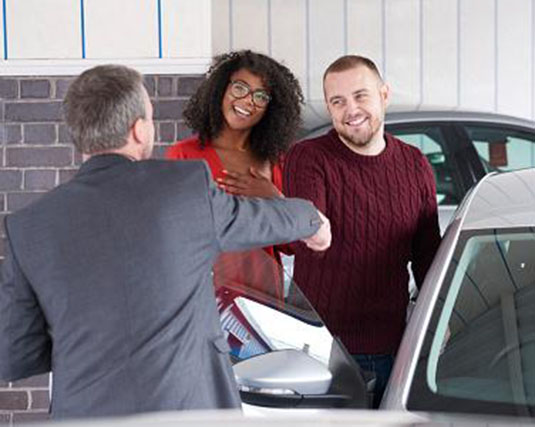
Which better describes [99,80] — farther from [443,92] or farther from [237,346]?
[443,92]

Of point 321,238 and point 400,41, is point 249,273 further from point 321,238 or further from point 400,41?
point 400,41

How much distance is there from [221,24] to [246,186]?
626cm

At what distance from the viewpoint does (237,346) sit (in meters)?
3.43

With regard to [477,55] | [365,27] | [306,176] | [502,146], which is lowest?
[502,146]

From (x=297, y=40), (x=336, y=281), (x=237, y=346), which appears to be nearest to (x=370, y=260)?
(x=336, y=281)

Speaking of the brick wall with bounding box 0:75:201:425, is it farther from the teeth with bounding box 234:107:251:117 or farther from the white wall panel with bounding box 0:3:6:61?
the teeth with bounding box 234:107:251:117

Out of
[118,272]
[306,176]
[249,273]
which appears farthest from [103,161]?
[306,176]

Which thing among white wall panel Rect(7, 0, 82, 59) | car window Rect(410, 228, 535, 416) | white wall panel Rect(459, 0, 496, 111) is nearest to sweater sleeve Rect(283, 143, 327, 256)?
car window Rect(410, 228, 535, 416)

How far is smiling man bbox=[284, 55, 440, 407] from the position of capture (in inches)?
151

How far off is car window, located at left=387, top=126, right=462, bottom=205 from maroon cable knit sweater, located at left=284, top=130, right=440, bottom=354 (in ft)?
13.3

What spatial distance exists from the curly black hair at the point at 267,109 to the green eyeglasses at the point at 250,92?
4cm

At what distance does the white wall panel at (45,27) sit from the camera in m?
5.82

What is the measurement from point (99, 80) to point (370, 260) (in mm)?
1214

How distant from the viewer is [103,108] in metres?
2.89
